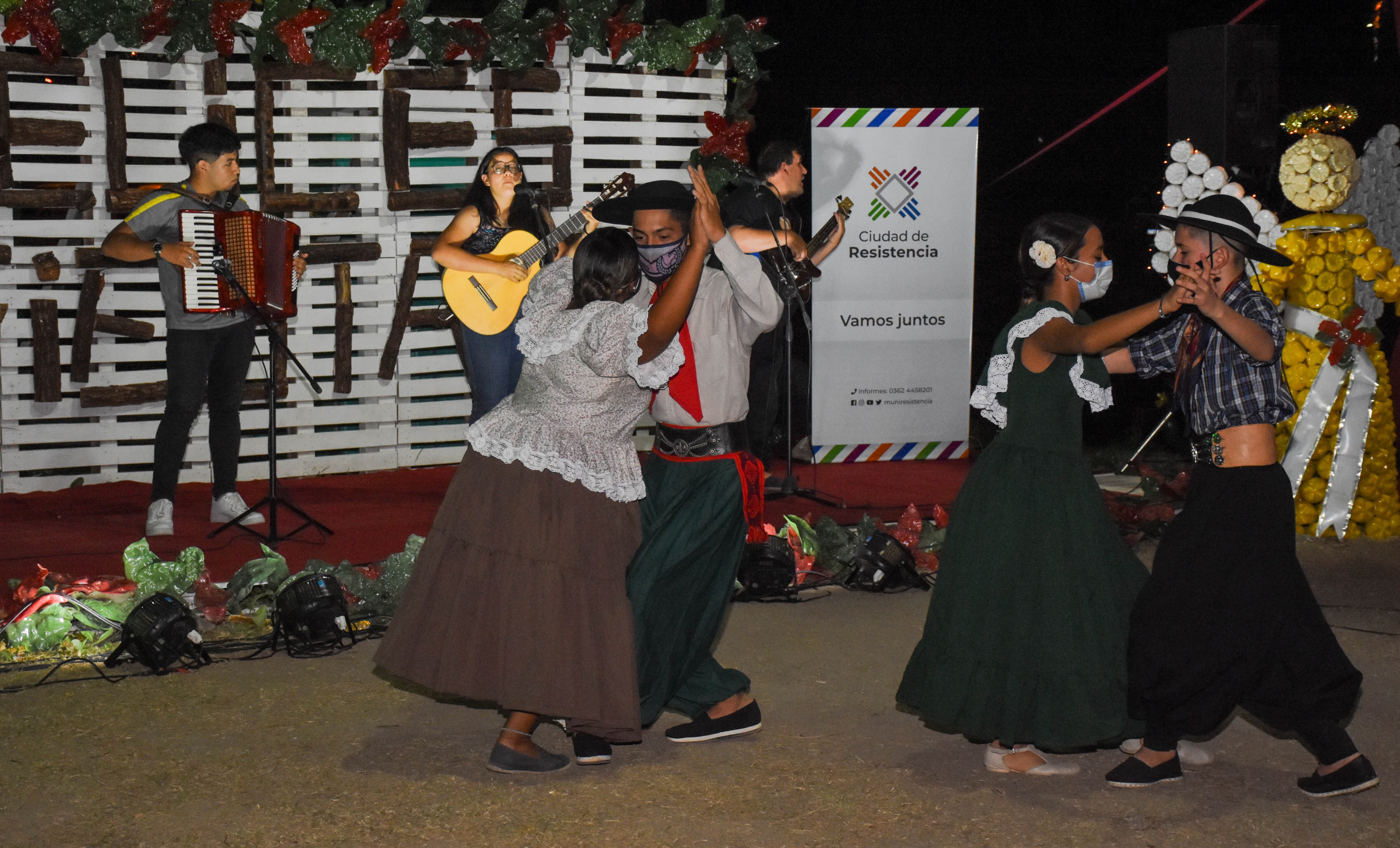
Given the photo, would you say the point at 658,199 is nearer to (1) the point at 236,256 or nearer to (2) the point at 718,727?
(2) the point at 718,727

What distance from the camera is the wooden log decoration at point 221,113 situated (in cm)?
797

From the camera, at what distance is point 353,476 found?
8.57 meters

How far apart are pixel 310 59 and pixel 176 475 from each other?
261 cm

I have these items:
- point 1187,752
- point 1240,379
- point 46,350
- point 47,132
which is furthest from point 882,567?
point 47,132

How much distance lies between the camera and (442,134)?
8.64m

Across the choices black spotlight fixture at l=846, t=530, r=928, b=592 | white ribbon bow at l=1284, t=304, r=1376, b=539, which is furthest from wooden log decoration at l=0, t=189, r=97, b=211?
white ribbon bow at l=1284, t=304, r=1376, b=539

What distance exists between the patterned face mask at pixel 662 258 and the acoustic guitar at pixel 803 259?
169cm

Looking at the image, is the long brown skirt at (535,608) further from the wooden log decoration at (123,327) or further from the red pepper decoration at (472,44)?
the red pepper decoration at (472,44)

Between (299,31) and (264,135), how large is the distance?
Result: 66 centimetres

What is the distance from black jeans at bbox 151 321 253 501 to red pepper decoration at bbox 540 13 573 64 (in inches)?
112

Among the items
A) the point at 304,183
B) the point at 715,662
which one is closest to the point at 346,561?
the point at 715,662

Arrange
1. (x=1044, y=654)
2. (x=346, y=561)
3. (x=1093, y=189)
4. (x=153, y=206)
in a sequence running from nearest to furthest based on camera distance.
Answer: (x=1044, y=654) < (x=346, y=561) < (x=153, y=206) < (x=1093, y=189)

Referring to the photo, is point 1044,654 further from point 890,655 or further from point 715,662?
point 890,655

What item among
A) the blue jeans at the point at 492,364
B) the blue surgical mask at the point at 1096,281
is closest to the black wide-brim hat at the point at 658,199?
the blue surgical mask at the point at 1096,281
